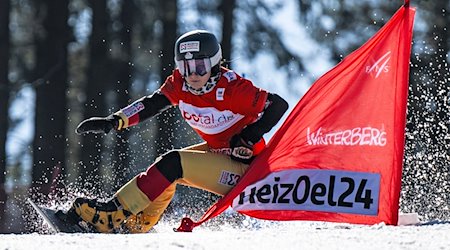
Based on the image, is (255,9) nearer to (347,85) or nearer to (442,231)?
(347,85)

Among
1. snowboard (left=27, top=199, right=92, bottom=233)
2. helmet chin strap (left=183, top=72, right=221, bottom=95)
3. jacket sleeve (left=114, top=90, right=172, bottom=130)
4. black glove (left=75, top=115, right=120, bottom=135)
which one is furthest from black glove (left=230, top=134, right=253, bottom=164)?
snowboard (left=27, top=199, right=92, bottom=233)

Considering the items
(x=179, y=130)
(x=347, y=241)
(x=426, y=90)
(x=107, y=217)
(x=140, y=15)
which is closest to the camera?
(x=347, y=241)

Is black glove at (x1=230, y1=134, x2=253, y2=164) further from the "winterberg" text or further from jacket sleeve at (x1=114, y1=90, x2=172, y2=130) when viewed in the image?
jacket sleeve at (x1=114, y1=90, x2=172, y2=130)

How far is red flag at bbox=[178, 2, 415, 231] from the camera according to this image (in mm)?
6355

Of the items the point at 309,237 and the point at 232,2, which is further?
the point at 232,2

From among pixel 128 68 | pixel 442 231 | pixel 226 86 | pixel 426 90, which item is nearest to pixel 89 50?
pixel 128 68

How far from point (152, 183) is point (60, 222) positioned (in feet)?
1.89

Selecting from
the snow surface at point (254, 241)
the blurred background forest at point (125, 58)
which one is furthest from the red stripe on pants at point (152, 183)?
the blurred background forest at point (125, 58)

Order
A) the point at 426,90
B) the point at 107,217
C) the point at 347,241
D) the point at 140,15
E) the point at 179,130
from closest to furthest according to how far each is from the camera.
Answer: the point at 347,241 < the point at 107,217 < the point at 426,90 < the point at 179,130 < the point at 140,15

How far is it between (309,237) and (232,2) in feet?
45.8

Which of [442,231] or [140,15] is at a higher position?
[140,15]

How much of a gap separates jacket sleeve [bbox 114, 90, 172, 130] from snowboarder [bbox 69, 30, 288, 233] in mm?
93

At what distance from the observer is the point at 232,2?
61.7ft

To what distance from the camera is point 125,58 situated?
20.5 meters
